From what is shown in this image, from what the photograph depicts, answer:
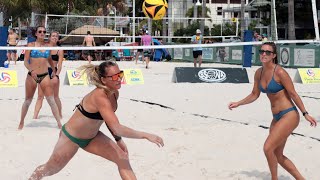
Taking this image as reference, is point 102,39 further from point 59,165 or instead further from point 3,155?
point 59,165

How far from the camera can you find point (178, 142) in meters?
6.99

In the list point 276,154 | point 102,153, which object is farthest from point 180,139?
point 102,153

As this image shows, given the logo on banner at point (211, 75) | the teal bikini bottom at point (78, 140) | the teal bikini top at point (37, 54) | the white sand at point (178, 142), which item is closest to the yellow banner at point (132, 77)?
the logo on banner at point (211, 75)

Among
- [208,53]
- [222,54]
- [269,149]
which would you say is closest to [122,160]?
[269,149]

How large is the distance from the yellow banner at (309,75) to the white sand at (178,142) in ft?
11.7

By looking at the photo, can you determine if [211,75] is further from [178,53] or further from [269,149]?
[178,53]

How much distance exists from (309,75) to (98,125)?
38.7 ft

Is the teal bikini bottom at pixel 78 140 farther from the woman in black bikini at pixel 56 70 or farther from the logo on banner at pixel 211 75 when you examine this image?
the logo on banner at pixel 211 75

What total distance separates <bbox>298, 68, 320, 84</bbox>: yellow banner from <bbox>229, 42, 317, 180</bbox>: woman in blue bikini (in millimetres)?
10180

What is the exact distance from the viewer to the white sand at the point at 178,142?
18.4 feet

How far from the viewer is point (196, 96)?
1159 centimetres

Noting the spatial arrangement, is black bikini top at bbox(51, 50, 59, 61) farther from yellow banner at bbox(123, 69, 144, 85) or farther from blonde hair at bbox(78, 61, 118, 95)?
yellow banner at bbox(123, 69, 144, 85)

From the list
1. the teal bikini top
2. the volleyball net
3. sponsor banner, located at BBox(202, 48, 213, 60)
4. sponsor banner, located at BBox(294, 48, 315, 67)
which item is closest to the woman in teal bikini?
the teal bikini top

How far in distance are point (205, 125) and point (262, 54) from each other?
326 cm
